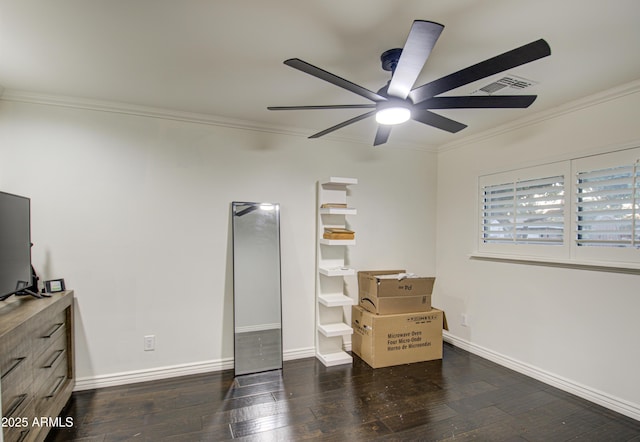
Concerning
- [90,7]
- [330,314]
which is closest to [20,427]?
[90,7]

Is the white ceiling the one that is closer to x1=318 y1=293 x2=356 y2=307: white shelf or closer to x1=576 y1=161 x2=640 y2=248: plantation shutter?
x1=576 y1=161 x2=640 y2=248: plantation shutter

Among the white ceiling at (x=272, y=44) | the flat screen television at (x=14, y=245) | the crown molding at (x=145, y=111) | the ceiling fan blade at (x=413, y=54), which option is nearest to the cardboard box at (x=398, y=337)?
the crown molding at (x=145, y=111)

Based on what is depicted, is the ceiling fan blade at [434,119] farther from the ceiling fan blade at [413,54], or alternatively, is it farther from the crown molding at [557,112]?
the crown molding at [557,112]

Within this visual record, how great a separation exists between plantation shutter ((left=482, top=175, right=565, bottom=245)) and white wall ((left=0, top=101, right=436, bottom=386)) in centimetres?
165

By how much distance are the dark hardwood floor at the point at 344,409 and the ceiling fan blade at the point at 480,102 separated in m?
2.07

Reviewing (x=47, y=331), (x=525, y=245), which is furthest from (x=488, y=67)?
(x=47, y=331)

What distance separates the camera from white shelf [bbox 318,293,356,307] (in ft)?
10.5

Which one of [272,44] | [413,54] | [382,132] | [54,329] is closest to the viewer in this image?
[413,54]

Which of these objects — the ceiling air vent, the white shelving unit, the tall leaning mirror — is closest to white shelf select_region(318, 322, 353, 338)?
the white shelving unit

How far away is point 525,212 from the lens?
309 cm

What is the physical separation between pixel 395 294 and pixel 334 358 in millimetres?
882

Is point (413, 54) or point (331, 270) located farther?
point (331, 270)

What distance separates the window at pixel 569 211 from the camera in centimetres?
238

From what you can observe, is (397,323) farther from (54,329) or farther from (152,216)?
(54,329)
